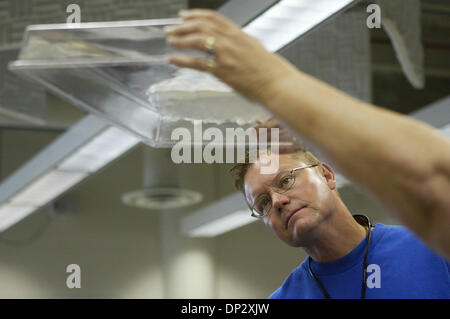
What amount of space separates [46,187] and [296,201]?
3390 millimetres

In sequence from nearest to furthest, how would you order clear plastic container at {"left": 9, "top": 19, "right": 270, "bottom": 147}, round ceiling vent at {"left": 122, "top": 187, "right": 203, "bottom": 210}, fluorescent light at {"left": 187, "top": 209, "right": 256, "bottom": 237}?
clear plastic container at {"left": 9, "top": 19, "right": 270, "bottom": 147} < fluorescent light at {"left": 187, "top": 209, "right": 256, "bottom": 237} < round ceiling vent at {"left": 122, "top": 187, "right": 203, "bottom": 210}

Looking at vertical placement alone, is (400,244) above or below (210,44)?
below

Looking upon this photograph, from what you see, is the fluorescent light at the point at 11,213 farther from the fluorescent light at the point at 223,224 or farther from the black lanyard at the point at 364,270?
the black lanyard at the point at 364,270

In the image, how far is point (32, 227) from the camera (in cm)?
725

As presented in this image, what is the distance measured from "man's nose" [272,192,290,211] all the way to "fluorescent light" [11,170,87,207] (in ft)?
9.66

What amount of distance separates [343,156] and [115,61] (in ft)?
1.54

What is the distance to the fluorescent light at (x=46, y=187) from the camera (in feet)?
15.2

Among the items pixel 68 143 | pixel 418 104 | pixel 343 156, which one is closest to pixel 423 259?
pixel 343 156

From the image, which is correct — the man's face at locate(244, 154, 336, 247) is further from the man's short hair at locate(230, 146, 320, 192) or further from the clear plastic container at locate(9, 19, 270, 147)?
the clear plastic container at locate(9, 19, 270, 147)

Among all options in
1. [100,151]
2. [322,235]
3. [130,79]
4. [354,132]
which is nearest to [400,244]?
[322,235]

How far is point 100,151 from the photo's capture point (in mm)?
4188

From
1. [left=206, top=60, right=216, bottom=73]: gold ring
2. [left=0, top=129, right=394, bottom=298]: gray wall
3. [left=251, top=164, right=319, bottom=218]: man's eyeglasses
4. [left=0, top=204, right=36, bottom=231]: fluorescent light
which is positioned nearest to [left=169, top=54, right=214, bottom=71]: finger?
[left=206, top=60, right=216, bottom=73]: gold ring

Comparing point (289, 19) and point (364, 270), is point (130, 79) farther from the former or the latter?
point (289, 19)

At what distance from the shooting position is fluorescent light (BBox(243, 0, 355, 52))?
2.25 metres
